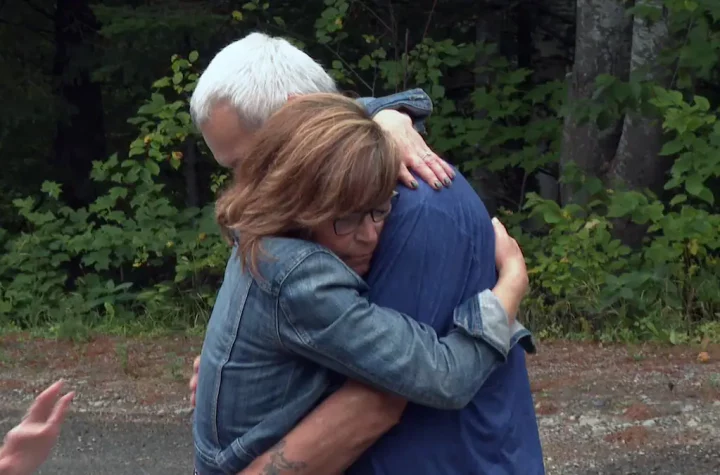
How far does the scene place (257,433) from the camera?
1.81m

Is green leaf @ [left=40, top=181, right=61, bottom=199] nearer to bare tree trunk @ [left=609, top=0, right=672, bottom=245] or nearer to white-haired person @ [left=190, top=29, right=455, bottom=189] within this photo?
bare tree trunk @ [left=609, top=0, right=672, bottom=245]

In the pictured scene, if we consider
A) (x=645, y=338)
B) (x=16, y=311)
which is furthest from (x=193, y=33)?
(x=645, y=338)

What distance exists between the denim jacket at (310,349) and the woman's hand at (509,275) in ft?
0.13

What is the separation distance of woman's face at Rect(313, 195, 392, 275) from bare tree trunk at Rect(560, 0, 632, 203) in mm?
6957

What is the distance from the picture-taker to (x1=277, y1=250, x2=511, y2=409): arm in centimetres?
171

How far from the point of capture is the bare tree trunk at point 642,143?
7.84 meters

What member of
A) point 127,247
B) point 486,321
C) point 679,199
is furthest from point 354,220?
point 127,247

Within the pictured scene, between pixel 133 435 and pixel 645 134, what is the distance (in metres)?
4.85

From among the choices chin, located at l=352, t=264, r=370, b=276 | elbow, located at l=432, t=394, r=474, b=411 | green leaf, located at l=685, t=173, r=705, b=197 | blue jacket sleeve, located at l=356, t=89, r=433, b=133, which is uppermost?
blue jacket sleeve, located at l=356, t=89, r=433, b=133

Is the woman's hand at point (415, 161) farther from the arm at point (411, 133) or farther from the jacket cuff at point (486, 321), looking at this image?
the jacket cuff at point (486, 321)

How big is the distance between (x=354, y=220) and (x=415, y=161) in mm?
223

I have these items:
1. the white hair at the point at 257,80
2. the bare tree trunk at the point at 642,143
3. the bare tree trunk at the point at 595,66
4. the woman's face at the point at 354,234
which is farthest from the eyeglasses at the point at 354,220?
the bare tree trunk at the point at 595,66

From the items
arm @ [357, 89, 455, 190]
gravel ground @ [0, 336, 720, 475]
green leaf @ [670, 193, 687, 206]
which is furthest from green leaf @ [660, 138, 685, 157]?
arm @ [357, 89, 455, 190]

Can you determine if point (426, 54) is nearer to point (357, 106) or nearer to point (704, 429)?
point (704, 429)
